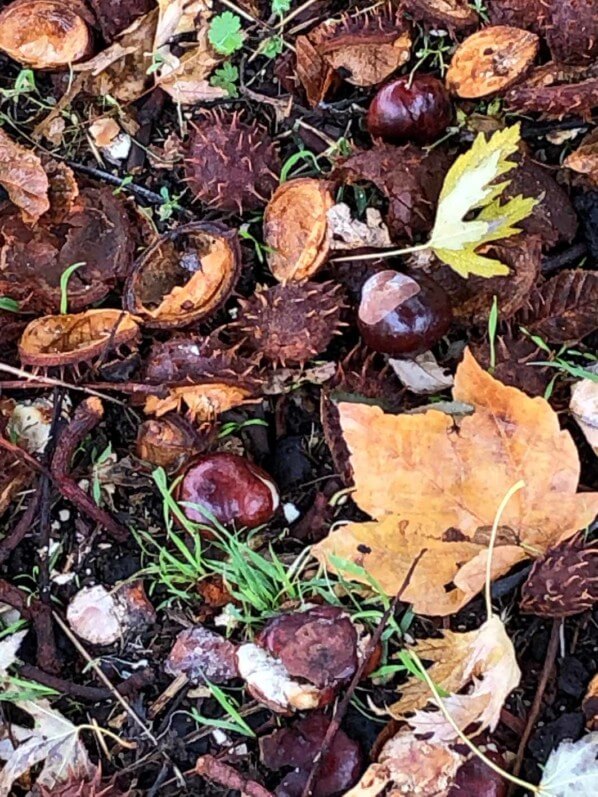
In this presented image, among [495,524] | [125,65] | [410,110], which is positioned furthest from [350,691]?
[125,65]

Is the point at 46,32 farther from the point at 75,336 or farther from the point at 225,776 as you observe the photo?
the point at 225,776

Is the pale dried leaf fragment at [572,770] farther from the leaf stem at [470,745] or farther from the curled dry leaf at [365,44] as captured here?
the curled dry leaf at [365,44]

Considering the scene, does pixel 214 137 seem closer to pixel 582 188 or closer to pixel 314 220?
pixel 314 220

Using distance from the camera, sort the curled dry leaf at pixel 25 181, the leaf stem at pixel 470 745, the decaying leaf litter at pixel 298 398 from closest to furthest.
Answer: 1. the leaf stem at pixel 470 745
2. the decaying leaf litter at pixel 298 398
3. the curled dry leaf at pixel 25 181

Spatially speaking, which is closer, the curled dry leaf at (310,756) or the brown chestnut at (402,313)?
the curled dry leaf at (310,756)

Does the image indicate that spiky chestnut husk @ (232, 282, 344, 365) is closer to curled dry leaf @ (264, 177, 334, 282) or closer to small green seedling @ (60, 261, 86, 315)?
curled dry leaf @ (264, 177, 334, 282)

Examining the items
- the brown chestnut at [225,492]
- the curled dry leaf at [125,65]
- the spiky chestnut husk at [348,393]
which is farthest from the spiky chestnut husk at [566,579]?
the curled dry leaf at [125,65]
